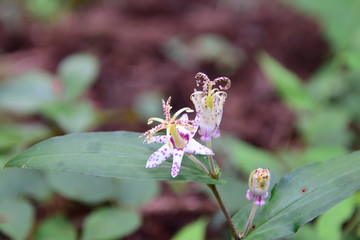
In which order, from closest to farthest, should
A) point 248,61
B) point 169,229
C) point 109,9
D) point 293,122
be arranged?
point 169,229, point 293,122, point 248,61, point 109,9

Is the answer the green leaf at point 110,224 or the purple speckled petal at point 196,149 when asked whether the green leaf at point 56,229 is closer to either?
the green leaf at point 110,224

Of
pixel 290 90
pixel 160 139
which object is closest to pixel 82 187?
pixel 160 139

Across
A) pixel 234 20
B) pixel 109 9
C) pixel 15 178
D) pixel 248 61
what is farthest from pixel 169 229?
pixel 109 9

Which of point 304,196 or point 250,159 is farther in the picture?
point 250,159

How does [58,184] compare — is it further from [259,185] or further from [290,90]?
[290,90]

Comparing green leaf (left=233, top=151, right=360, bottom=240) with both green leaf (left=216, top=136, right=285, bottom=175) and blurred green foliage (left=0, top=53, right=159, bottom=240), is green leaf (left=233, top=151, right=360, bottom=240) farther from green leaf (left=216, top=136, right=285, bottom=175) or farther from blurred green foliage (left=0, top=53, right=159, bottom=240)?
green leaf (left=216, top=136, right=285, bottom=175)

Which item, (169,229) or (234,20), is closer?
(169,229)

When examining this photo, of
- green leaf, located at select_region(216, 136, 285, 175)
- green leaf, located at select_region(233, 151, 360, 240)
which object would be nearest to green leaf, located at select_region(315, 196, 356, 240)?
green leaf, located at select_region(233, 151, 360, 240)

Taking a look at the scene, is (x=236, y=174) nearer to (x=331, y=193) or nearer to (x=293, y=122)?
(x=293, y=122)
